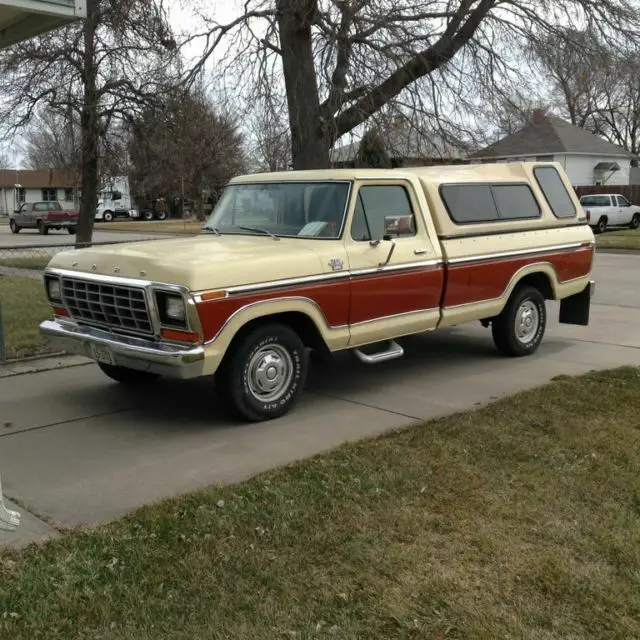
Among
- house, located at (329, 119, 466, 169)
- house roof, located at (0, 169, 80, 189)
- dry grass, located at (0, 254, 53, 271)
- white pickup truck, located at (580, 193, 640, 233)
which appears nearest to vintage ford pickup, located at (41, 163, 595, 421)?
house, located at (329, 119, 466, 169)

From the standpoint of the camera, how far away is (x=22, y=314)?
414 inches

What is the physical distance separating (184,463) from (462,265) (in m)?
3.51

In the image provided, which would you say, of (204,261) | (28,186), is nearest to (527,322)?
(204,261)

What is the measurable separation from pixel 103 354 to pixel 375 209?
2.62 meters

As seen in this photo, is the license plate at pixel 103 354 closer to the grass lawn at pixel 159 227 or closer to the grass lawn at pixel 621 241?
the grass lawn at pixel 621 241

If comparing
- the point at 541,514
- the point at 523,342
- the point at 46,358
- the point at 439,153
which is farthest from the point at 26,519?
the point at 439,153

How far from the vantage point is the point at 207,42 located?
14055mm

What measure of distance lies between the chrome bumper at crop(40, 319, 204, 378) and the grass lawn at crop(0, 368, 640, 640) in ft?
3.74

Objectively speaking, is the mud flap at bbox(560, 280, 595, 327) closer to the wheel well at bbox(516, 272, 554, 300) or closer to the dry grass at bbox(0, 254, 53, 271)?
the wheel well at bbox(516, 272, 554, 300)

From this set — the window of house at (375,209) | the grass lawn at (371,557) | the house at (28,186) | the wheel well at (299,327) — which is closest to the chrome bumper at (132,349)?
the wheel well at (299,327)

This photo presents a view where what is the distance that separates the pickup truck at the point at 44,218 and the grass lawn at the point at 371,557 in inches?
1542

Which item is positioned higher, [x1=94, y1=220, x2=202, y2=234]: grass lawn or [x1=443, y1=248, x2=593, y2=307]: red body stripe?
[x1=94, y1=220, x2=202, y2=234]: grass lawn

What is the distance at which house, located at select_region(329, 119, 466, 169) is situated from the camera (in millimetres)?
13695

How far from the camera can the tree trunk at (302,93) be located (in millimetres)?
13258
